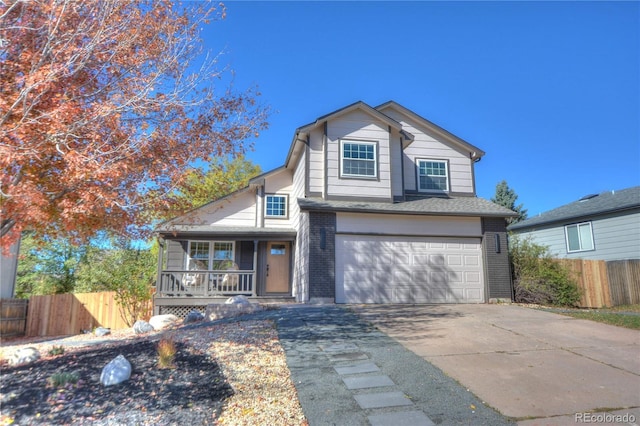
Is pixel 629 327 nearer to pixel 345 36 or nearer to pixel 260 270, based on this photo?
pixel 345 36

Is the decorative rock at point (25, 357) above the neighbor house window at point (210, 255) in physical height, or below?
below

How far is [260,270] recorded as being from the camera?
48.9 ft

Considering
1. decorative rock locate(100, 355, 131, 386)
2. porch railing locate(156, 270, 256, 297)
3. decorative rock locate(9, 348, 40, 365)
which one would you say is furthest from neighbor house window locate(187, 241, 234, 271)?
decorative rock locate(100, 355, 131, 386)

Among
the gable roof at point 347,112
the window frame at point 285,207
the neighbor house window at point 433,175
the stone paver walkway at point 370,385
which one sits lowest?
the stone paver walkway at point 370,385

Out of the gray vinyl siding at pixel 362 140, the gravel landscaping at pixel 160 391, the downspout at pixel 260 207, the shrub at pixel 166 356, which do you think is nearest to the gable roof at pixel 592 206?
the gray vinyl siding at pixel 362 140

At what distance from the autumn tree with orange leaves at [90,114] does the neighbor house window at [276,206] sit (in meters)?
8.71

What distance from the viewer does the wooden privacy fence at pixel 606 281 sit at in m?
13.1

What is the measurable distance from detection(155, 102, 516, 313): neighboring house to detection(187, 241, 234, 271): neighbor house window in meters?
0.04

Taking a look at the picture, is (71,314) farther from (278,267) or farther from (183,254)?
(278,267)

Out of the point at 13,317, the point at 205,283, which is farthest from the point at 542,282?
the point at 13,317

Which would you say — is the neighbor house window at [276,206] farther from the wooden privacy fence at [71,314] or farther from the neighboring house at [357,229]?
the wooden privacy fence at [71,314]

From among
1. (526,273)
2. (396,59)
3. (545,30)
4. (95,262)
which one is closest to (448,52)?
(396,59)

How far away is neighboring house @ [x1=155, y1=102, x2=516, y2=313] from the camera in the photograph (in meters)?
11.7

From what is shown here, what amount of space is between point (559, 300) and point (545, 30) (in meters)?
8.23
